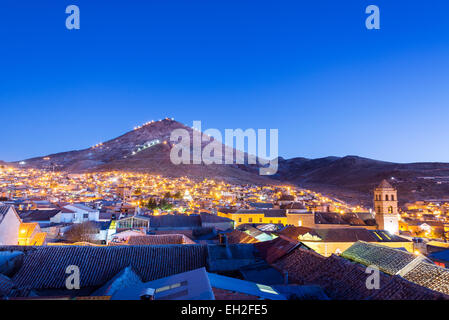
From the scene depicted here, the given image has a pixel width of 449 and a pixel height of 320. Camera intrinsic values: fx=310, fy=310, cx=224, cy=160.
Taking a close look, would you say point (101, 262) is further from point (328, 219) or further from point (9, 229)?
point (328, 219)

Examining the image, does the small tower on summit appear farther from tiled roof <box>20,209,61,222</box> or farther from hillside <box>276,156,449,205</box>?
hillside <box>276,156,449,205</box>

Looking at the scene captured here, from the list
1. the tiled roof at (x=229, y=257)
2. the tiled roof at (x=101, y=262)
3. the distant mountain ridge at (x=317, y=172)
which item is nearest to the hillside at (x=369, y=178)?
the distant mountain ridge at (x=317, y=172)

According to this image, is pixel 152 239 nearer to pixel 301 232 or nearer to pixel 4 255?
pixel 4 255

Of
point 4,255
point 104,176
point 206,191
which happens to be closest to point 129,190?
point 206,191

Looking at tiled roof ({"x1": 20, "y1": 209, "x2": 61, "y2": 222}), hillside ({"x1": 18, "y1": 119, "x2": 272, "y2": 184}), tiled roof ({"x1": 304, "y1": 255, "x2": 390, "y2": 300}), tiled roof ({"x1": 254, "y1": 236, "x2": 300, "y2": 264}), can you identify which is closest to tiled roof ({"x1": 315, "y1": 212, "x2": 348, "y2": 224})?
tiled roof ({"x1": 254, "y1": 236, "x2": 300, "y2": 264})

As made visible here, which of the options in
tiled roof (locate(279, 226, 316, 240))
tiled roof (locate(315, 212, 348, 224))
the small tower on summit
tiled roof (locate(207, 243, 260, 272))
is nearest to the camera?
tiled roof (locate(207, 243, 260, 272))

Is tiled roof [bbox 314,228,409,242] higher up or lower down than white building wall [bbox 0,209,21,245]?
lower down

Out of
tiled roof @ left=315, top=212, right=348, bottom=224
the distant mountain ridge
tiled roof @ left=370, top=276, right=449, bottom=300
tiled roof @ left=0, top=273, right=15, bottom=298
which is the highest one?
the distant mountain ridge
